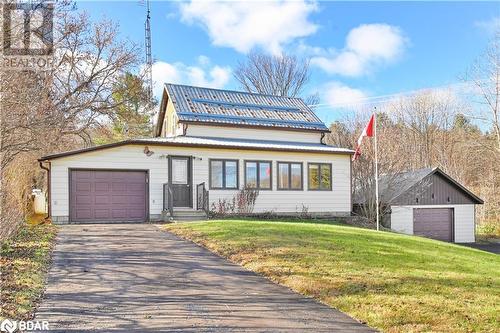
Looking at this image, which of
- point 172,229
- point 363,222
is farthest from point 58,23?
point 363,222

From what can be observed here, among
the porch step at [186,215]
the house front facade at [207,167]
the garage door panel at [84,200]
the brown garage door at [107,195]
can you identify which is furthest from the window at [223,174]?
the garage door panel at [84,200]

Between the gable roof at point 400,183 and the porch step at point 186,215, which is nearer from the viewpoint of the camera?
the porch step at point 186,215

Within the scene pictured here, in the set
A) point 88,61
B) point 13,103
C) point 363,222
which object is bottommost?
point 363,222

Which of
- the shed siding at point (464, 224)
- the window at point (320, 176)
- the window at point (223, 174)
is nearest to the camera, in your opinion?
the window at point (223, 174)

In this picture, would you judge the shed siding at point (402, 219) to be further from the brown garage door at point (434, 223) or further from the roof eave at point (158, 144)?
the roof eave at point (158, 144)

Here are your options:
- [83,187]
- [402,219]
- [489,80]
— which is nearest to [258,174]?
[83,187]

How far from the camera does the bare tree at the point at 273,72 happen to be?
41.4 m

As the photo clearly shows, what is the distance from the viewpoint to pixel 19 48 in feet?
45.4

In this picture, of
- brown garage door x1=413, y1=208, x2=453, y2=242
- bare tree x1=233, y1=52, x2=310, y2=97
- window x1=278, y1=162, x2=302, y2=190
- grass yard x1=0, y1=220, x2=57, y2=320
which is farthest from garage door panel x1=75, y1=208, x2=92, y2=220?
bare tree x1=233, y1=52, x2=310, y2=97

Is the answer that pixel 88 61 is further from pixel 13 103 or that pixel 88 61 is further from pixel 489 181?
pixel 489 181

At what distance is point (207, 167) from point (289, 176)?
157 inches

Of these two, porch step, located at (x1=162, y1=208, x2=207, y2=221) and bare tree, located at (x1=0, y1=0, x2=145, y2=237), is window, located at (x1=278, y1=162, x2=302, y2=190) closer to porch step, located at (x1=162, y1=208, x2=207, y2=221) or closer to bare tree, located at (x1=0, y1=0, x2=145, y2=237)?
porch step, located at (x1=162, y1=208, x2=207, y2=221)

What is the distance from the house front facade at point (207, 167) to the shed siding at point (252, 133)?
0.16 feet

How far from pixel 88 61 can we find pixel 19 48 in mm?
11278
